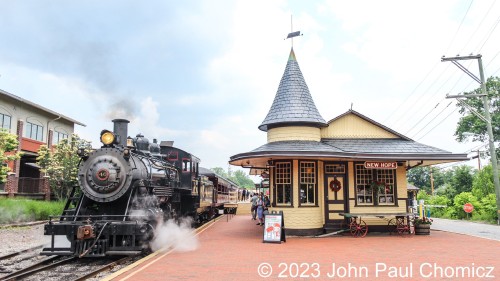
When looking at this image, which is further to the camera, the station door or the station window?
the station window

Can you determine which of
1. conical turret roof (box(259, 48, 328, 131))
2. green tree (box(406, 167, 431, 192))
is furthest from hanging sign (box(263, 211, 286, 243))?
green tree (box(406, 167, 431, 192))

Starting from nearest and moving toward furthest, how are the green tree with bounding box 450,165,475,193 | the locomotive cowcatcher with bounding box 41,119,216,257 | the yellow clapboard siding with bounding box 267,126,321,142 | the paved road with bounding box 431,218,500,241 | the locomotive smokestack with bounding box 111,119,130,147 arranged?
1. the locomotive cowcatcher with bounding box 41,119,216,257
2. the locomotive smokestack with bounding box 111,119,130,147
3. the yellow clapboard siding with bounding box 267,126,321,142
4. the paved road with bounding box 431,218,500,241
5. the green tree with bounding box 450,165,475,193

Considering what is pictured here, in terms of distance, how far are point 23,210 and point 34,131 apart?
484 inches

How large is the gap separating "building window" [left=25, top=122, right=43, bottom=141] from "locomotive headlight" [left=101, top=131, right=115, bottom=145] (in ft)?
73.5

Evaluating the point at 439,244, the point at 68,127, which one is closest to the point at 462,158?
the point at 439,244

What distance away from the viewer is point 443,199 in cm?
2927

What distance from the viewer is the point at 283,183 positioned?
13.2 m

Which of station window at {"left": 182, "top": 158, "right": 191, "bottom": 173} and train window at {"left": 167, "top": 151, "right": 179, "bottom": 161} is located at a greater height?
train window at {"left": 167, "top": 151, "right": 179, "bottom": 161}

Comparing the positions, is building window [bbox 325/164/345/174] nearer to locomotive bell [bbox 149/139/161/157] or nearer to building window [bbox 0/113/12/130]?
locomotive bell [bbox 149/139/161/157]

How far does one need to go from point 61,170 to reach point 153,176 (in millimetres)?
16326

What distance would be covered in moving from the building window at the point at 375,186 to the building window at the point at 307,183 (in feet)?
5.92

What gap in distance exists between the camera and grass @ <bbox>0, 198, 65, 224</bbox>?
59.4 ft

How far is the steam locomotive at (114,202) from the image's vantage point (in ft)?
28.1

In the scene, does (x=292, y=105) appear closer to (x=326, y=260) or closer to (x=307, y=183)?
(x=307, y=183)
